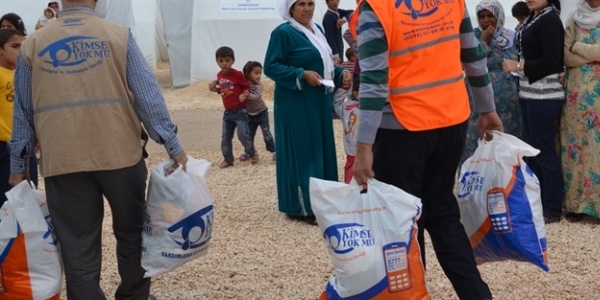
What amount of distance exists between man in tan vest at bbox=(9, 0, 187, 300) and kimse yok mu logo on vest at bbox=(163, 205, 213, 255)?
0.67 ft

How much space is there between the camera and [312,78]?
603 centimetres

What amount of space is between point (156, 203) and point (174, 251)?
23 cm

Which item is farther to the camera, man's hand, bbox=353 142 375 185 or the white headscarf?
the white headscarf

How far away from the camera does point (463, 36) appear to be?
396 cm

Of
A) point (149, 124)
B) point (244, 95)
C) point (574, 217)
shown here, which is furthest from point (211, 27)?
point (149, 124)

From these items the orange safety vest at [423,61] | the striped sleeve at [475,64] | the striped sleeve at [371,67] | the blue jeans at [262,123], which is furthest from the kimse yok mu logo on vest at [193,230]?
the blue jeans at [262,123]

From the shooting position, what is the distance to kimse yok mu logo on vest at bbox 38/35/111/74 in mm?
3799

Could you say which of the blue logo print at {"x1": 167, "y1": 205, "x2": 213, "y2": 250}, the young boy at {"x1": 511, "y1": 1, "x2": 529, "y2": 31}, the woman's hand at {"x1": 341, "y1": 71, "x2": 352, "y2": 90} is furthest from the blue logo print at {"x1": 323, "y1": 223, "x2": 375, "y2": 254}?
the young boy at {"x1": 511, "y1": 1, "x2": 529, "y2": 31}

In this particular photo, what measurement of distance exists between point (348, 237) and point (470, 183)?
893 millimetres

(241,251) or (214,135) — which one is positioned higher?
(241,251)

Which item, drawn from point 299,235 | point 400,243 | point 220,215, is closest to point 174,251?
point 400,243

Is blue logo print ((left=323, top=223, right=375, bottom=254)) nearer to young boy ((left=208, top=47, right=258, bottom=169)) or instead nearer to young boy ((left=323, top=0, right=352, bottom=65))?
young boy ((left=208, top=47, right=258, bottom=169))

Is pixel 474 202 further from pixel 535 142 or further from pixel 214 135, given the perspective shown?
pixel 214 135

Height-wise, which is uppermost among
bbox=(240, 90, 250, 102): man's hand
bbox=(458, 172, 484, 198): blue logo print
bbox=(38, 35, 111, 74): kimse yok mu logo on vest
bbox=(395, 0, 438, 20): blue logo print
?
bbox=(395, 0, 438, 20): blue logo print
